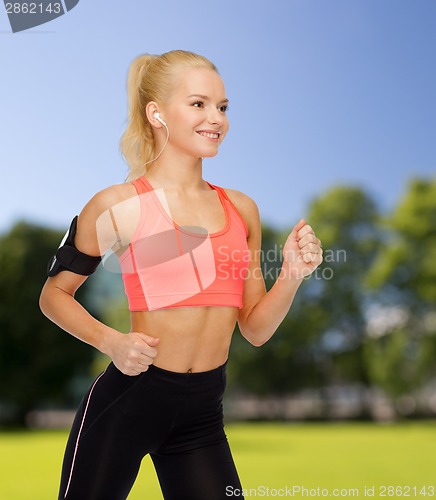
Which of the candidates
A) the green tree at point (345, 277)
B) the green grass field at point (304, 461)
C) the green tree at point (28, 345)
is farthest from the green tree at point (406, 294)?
the green tree at point (28, 345)

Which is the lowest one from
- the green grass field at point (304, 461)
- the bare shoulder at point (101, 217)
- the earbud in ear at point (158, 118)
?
the green grass field at point (304, 461)

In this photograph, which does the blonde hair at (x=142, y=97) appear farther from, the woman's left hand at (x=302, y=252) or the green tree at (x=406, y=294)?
the green tree at (x=406, y=294)

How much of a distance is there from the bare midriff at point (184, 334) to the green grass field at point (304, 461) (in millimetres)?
1478

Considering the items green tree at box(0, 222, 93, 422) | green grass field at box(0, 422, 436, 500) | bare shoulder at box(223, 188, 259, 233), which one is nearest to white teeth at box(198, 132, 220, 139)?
bare shoulder at box(223, 188, 259, 233)

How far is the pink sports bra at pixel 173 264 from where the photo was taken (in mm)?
2531

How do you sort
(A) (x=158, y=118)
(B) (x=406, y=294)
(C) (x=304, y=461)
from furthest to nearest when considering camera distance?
1. (B) (x=406, y=294)
2. (C) (x=304, y=461)
3. (A) (x=158, y=118)

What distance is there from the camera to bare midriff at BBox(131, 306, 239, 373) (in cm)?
251

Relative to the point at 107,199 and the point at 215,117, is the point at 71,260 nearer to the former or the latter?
the point at 107,199

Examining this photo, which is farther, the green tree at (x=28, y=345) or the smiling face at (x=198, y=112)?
the green tree at (x=28, y=345)

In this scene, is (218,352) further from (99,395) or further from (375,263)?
(375,263)

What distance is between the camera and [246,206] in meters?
2.86

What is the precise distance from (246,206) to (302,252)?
464mm

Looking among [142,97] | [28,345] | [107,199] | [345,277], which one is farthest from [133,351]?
[28,345]

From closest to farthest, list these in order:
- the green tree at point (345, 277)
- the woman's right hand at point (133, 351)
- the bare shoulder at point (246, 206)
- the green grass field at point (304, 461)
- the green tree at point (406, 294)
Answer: the woman's right hand at point (133, 351)
the bare shoulder at point (246, 206)
the green grass field at point (304, 461)
the green tree at point (406, 294)
the green tree at point (345, 277)
